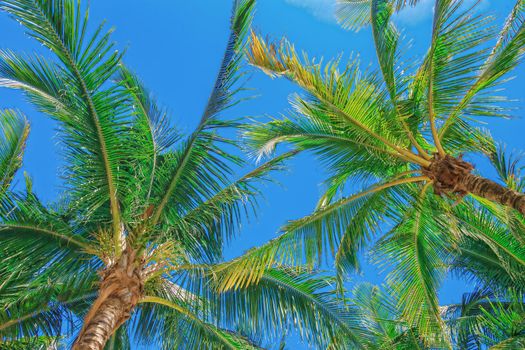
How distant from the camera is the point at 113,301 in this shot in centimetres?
646

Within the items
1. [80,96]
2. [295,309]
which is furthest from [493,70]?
[80,96]

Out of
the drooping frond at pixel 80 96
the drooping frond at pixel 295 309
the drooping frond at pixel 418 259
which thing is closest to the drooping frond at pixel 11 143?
the drooping frond at pixel 80 96

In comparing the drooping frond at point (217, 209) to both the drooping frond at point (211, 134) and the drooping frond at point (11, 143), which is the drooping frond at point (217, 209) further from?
the drooping frond at point (11, 143)

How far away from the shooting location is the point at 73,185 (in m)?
7.09

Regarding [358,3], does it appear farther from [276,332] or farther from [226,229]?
[276,332]

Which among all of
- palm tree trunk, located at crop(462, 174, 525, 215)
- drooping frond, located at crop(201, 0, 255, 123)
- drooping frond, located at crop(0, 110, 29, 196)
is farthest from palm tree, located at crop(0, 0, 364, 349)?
palm tree trunk, located at crop(462, 174, 525, 215)

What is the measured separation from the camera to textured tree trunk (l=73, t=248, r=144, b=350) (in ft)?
19.4

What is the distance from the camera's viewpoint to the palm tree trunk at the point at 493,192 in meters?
6.45

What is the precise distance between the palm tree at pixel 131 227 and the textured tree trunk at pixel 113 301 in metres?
0.02

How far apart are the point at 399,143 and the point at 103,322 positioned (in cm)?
437

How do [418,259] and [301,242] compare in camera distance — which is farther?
[418,259]

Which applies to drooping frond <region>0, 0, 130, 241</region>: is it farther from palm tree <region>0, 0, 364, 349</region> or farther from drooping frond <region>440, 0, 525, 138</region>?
drooping frond <region>440, 0, 525, 138</region>

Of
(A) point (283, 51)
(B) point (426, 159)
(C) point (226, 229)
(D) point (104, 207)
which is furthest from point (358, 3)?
(D) point (104, 207)

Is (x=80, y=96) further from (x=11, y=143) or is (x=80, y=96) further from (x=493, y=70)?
(x=493, y=70)
